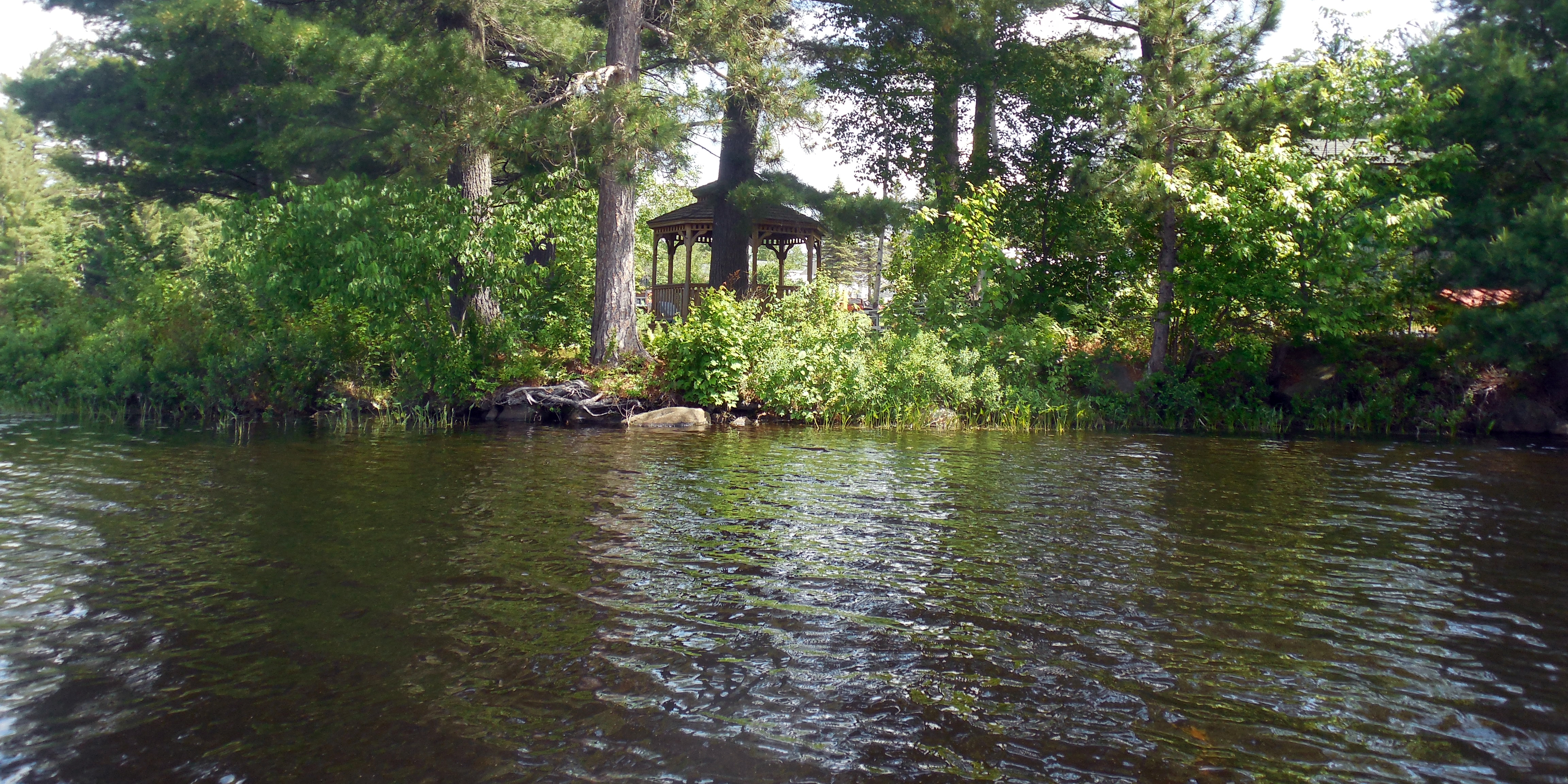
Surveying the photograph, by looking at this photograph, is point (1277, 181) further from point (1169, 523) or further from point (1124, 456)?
point (1169, 523)

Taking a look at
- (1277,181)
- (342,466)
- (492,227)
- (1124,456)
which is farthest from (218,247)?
(1277,181)

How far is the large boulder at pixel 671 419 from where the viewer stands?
15.1m

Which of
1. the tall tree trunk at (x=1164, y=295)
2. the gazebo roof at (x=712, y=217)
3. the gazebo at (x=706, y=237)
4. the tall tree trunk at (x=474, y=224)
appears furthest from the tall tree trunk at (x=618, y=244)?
the tall tree trunk at (x=1164, y=295)

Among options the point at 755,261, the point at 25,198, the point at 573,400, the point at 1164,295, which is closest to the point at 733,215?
the point at 755,261

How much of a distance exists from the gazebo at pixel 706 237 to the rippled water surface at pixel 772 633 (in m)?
13.3

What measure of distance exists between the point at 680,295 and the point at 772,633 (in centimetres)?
1943

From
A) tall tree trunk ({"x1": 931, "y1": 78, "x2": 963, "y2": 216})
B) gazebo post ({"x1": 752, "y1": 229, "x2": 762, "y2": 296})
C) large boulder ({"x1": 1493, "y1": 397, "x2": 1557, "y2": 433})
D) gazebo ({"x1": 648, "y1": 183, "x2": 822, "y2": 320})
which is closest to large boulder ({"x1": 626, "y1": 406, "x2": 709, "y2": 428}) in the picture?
gazebo post ({"x1": 752, "y1": 229, "x2": 762, "y2": 296})

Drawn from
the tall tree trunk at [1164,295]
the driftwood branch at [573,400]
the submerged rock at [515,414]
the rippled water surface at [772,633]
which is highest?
the tall tree trunk at [1164,295]

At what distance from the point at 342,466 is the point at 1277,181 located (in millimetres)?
14569

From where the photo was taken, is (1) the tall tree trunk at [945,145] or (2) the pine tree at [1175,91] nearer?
(2) the pine tree at [1175,91]

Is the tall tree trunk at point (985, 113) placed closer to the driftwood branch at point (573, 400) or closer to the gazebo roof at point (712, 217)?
the gazebo roof at point (712, 217)

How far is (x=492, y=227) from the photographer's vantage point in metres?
15.6

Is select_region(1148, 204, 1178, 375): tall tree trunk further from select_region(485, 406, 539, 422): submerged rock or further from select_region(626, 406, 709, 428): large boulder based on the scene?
select_region(485, 406, 539, 422): submerged rock

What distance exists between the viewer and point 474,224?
16.0 m
